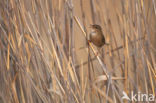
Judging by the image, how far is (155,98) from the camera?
0.98 meters

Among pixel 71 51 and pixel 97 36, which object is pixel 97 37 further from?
pixel 71 51

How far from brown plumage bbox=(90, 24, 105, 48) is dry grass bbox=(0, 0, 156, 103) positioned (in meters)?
0.02

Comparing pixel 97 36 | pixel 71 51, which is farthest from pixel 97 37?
pixel 71 51

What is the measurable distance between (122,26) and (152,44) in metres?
0.20

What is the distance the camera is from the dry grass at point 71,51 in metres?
0.92

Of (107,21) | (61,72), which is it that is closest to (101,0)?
(107,21)

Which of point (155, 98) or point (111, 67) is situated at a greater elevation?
point (111, 67)

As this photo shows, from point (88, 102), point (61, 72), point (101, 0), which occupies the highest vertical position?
point (101, 0)

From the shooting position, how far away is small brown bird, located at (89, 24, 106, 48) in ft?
3.34

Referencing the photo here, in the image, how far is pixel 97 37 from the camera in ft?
3.36

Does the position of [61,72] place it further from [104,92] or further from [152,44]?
[152,44]

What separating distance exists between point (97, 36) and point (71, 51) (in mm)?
174

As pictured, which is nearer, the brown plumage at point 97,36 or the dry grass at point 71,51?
the dry grass at point 71,51

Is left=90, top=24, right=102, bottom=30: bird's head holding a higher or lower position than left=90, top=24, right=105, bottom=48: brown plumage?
higher
